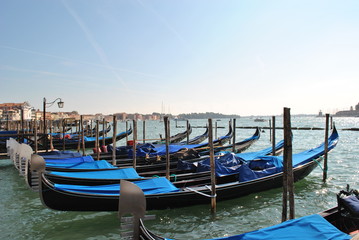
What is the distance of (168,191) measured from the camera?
474 centimetres

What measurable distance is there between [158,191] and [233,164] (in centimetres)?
254

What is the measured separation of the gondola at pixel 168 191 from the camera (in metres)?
4.21

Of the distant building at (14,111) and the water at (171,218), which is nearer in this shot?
the water at (171,218)

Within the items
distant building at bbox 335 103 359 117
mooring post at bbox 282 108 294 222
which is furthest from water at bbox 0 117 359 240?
distant building at bbox 335 103 359 117

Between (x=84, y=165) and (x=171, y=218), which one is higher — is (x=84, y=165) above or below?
above

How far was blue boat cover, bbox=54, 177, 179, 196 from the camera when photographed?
430 cm

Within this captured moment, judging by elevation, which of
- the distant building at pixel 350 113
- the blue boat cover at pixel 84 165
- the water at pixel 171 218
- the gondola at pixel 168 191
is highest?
the distant building at pixel 350 113

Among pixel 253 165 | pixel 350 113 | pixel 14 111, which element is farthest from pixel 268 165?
pixel 350 113

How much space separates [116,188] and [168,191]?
87 centimetres

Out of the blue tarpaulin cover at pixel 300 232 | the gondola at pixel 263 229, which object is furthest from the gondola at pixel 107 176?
the blue tarpaulin cover at pixel 300 232

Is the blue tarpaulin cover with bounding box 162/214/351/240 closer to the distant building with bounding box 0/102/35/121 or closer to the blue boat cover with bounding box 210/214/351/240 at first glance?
the blue boat cover with bounding box 210/214/351/240

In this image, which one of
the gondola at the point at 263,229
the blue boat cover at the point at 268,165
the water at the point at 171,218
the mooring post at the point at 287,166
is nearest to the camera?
the gondola at the point at 263,229

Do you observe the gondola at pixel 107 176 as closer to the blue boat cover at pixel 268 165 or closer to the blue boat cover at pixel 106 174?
the blue boat cover at pixel 106 174

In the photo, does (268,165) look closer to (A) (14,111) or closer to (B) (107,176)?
(B) (107,176)
